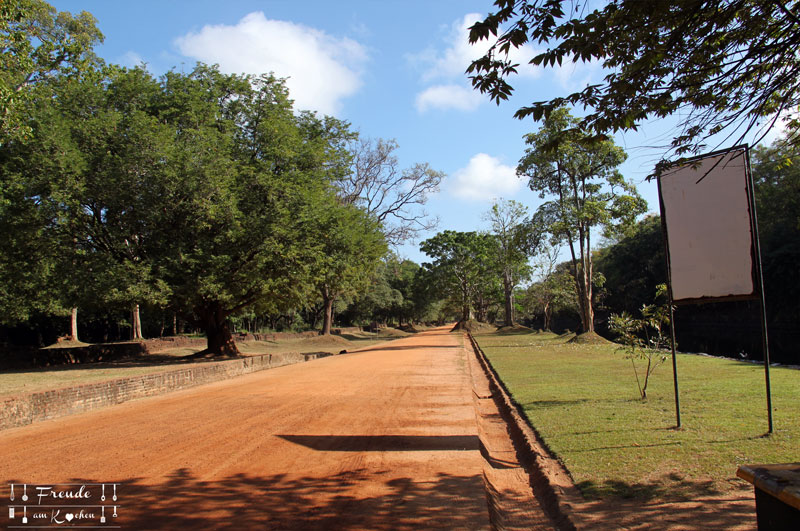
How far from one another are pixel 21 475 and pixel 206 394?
267 inches

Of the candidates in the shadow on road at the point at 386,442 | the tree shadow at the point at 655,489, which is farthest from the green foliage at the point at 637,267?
the tree shadow at the point at 655,489

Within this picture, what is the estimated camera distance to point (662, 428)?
6773mm

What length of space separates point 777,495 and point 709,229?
495cm

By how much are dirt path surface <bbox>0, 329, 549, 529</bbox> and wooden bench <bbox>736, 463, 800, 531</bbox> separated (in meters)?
2.06

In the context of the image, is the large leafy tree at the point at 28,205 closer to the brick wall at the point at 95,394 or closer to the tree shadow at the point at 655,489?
the brick wall at the point at 95,394

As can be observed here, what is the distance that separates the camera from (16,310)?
80.0 ft

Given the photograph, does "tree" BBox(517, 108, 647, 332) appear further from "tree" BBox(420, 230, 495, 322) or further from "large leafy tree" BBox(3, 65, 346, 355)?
"tree" BBox(420, 230, 495, 322)

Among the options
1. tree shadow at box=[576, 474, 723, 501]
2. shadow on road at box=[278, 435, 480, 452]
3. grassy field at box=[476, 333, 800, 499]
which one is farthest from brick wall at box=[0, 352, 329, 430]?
tree shadow at box=[576, 474, 723, 501]

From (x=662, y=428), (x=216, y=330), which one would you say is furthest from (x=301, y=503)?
(x=216, y=330)

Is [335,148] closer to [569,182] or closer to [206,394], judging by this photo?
[569,182]

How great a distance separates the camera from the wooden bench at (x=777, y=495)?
8.21ft

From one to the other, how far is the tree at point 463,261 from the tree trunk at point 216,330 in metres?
34.2

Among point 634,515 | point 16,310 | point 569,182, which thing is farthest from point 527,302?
point 634,515

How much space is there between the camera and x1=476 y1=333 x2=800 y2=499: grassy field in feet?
16.2
